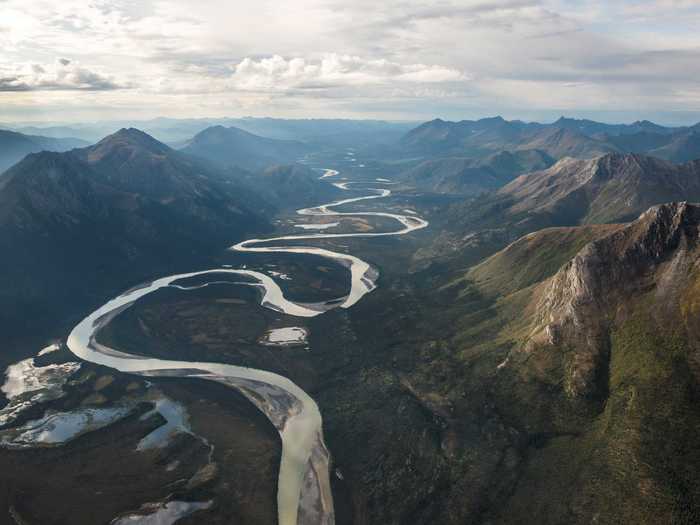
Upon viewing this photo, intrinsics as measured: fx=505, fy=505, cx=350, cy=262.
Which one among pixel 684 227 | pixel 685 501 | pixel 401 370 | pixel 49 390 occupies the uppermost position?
pixel 684 227

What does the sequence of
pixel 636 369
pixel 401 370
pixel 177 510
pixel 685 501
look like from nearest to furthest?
pixel 685 501 → pixel 177 510 → pixel 636 369 → pixel 401 370

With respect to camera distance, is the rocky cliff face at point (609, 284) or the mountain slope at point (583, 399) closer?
the mountain slope at point (583, 399)

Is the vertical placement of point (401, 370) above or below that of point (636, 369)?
below

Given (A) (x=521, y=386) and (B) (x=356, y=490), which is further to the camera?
(A) (x=521, y=386)

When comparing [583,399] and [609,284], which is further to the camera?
[609,284]

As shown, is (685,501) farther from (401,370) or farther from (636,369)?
(401,370)

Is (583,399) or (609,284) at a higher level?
(609,284)

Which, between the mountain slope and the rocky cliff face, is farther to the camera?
the rocky cliff face

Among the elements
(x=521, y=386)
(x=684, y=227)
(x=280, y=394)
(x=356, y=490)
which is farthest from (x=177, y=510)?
(x=684, y=227)
